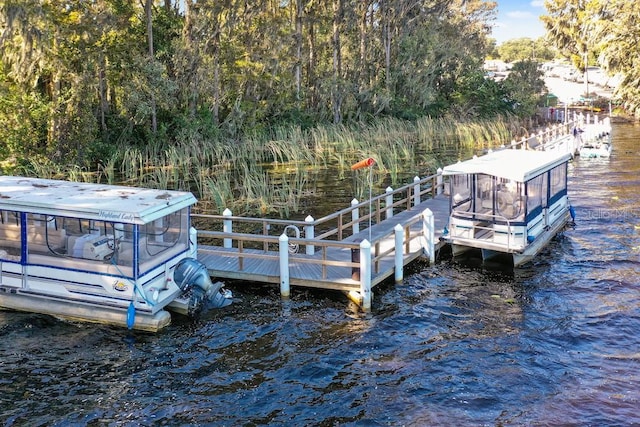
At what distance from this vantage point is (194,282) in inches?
573

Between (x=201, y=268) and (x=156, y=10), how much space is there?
29.9 metres

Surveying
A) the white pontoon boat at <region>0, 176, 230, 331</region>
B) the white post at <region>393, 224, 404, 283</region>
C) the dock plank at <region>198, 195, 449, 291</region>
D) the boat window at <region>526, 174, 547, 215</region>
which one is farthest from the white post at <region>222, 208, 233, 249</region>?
the boat window at <region>526, 174, 547, 215</region>

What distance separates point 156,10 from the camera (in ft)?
133

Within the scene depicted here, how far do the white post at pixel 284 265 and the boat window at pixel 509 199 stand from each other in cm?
635

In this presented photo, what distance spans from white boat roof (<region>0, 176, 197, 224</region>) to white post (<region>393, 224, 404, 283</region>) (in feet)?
16.2

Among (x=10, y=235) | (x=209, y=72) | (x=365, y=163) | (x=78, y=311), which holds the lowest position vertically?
(x=78, y=311)

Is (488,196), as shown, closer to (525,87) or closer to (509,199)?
(509,199)

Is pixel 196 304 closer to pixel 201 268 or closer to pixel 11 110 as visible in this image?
pixel 201 268

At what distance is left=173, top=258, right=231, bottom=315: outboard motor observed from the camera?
571 inches

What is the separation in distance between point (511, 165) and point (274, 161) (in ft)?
63.1

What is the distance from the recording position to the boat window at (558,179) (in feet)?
67.3

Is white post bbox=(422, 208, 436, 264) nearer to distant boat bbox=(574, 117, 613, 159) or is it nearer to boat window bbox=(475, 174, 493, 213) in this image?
boat window bbox=(475, 174, 493, 213)

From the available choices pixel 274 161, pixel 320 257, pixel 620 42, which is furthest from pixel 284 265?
pixel 620 42


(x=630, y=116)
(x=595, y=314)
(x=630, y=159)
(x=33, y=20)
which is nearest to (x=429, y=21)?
(x=630, y=116)
